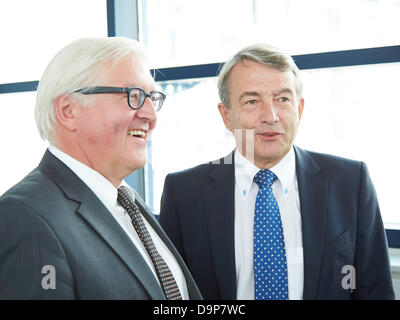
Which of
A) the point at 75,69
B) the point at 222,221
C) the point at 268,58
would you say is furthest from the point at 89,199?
the point at 268,58

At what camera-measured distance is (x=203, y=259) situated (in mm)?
1351

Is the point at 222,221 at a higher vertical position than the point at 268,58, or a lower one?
lower

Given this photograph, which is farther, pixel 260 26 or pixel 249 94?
pixel 260 26

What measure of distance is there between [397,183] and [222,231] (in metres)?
1.02

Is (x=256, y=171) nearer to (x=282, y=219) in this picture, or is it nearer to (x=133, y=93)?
(x=282, y=219)

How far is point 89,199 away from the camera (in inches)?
36.7

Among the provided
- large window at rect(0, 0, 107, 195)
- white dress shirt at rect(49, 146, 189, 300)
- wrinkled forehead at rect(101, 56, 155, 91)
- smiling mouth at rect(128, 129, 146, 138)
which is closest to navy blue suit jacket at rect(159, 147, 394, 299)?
white dress shirt at rect(49, 146, 189, 300)

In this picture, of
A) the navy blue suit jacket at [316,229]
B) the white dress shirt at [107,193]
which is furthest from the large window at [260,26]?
the white dress shirt at [107,193]

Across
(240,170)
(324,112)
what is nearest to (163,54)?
(324,112)

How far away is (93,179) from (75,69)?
0.93 ft

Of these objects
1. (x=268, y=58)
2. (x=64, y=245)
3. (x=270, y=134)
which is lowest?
(x=64, y=245)

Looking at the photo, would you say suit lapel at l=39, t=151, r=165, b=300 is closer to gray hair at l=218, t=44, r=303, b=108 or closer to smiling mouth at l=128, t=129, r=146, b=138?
smiling mouth at l=128, t=129, r=146, b=138

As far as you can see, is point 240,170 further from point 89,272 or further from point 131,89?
point 89,272
